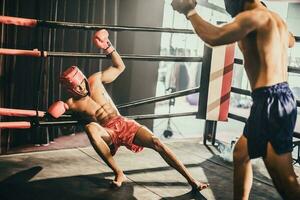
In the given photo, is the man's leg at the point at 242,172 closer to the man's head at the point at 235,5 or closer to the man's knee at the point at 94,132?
the man's head at the point at 235,5

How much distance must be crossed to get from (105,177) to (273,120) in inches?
57.7

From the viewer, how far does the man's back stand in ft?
6.02

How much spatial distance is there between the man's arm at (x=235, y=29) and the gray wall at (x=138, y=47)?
9.55 ft

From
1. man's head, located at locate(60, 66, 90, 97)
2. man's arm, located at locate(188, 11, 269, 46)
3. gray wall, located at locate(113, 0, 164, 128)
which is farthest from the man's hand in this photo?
gray wall, located at locate(113, 0, 164, 128)

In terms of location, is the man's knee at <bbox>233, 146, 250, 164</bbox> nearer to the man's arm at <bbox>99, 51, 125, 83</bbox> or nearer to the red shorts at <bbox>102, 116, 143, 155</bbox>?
the red shorts at <bbox>102, 116, 143, 155</bbox>

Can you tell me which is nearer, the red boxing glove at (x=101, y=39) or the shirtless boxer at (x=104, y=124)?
the shirtless boxer at (x=104, y=124)

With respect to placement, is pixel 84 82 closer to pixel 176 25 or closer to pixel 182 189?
pixel 182 189

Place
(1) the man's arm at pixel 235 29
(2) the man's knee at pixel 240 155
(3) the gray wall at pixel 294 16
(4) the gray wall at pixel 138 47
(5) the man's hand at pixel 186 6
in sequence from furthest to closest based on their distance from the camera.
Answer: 1. (3) the gray wall at pixel 294 16
2. (4) the gray wall at pixel 138 47
3. (2) the man's knee at pixel 240 155
4. (5) the man's hand at pixel 186 6
5. (1) the man's arm at pixel 235 29

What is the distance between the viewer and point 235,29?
5.84ft

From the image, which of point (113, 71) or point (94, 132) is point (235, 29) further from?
point (113, 71)

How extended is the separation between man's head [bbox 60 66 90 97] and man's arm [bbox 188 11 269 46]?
112 cm

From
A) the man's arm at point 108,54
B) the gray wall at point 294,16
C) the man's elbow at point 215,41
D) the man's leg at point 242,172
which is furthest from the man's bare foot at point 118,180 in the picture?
the gray wall at point 294,16

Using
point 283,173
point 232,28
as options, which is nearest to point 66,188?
point 283,173

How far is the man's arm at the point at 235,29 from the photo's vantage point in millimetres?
1783
